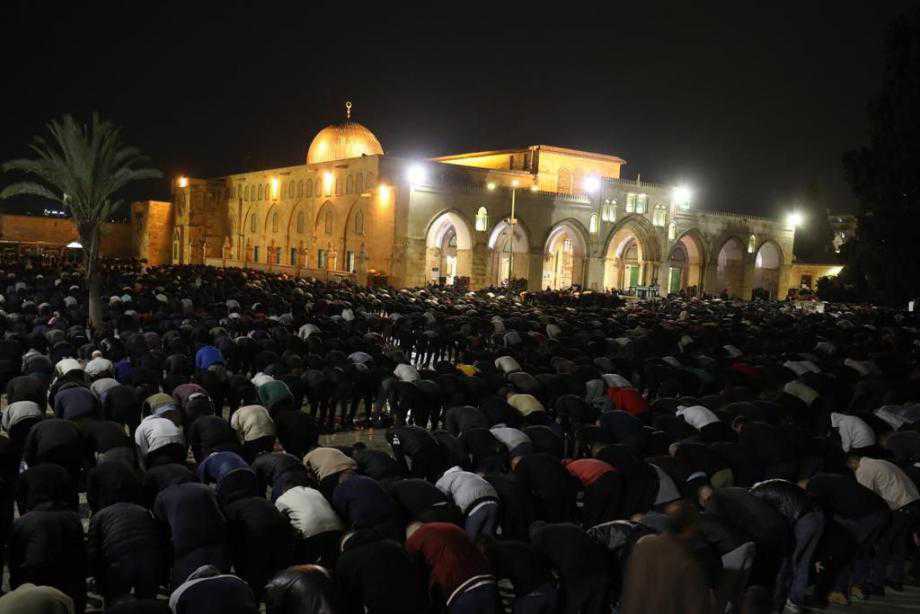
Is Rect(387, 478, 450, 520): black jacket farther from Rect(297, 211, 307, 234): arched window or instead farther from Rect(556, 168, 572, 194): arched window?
Rect(297, 211, 307, 234): arched window

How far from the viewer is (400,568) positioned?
5.44m

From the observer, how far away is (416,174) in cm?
3866

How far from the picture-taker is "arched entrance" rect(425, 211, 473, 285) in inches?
1609

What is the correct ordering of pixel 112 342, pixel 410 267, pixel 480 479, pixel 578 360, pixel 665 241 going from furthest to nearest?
pixel 665 241
pixel 410 267
pixel 578 360
pixel 112 342
pixel 480 479

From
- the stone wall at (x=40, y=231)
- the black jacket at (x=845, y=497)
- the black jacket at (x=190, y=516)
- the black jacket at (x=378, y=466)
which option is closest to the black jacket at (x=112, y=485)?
the black jacket at (x=190, y=516)

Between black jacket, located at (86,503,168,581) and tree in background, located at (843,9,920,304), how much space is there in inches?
946

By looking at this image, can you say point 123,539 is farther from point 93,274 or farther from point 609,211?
point 609,211

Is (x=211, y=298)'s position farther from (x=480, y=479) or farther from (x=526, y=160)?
(x=526, y=160)

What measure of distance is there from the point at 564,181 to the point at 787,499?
130 feet

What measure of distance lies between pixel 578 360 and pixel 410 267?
2487 centimetres

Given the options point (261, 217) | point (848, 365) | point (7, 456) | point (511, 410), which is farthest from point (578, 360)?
point (261, 217)

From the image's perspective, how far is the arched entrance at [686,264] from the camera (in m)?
51.3

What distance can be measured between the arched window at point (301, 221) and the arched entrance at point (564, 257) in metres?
15.9

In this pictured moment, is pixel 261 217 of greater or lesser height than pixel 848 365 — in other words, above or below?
above
